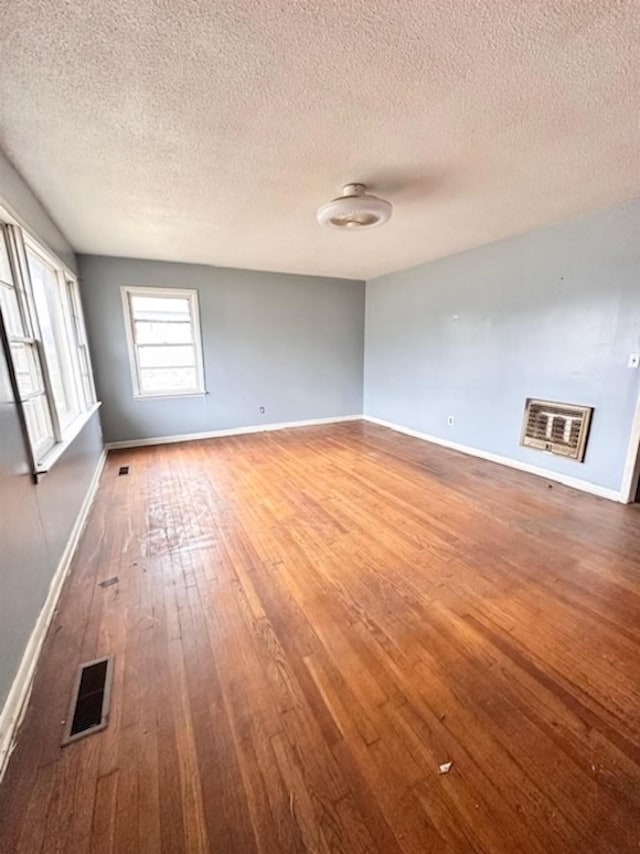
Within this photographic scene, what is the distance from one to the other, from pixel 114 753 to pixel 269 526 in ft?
5.28

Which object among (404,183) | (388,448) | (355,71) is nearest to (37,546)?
(355,71)

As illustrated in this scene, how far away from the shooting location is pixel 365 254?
430 centimetres

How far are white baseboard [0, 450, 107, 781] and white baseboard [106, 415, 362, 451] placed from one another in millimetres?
2610

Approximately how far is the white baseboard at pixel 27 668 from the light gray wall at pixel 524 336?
13.6 feet

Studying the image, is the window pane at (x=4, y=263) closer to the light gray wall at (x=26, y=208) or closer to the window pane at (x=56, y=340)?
the light gray wall at (x=26, y=208)

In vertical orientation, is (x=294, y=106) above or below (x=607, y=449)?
above

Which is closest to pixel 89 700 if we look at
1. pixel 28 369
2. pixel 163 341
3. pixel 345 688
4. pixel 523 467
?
pixel 345 688

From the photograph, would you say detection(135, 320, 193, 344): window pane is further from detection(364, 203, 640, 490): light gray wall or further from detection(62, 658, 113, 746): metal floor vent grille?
detection(62, 658, 113, 746): metal floor vent grille

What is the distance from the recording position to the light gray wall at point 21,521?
142 cm

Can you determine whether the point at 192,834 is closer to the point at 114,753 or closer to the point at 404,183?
the point at 114,753

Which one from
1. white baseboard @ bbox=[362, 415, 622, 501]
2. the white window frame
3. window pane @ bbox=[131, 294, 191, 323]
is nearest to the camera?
the white window frame

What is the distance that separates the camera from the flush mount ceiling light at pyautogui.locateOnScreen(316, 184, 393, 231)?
2.33m

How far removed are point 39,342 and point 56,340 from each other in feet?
3.45

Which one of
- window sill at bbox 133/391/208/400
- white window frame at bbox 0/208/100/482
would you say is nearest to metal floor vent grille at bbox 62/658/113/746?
white window frame at bbox 0/208/100/482
